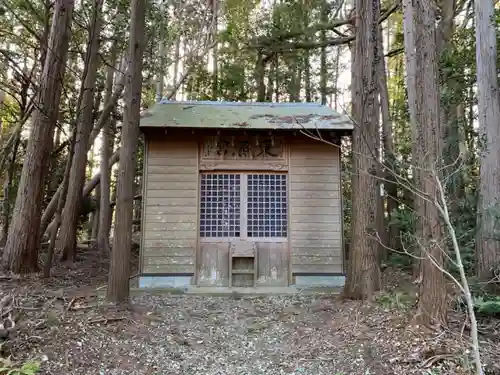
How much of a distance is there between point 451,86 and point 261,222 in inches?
228

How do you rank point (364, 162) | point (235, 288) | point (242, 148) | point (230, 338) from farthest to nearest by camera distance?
point (242, 148)
point (235, 288)
point (364, 162)
point (230, 338)

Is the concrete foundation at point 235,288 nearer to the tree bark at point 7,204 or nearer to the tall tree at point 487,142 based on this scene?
the tall tree at point 487,142

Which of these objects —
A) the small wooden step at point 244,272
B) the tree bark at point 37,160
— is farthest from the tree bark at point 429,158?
the tree bark at point 37,160

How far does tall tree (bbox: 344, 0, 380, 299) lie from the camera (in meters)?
5.55

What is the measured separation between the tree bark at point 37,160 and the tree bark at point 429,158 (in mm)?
5688

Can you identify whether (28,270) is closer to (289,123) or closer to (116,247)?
(116,247)

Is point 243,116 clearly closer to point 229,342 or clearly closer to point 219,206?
point 219,206

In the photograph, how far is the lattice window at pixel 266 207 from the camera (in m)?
7.77

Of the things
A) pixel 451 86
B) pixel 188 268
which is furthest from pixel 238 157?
pixel 451 86

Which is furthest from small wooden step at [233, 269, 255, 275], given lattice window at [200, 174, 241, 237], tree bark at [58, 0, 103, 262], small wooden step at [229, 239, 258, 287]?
tree bark at [58, 0, 103, 262]

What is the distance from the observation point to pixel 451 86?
30.8 feet

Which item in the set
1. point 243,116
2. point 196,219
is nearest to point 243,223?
point 196,219

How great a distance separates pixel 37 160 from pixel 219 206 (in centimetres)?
330

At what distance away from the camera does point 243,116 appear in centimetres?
799
